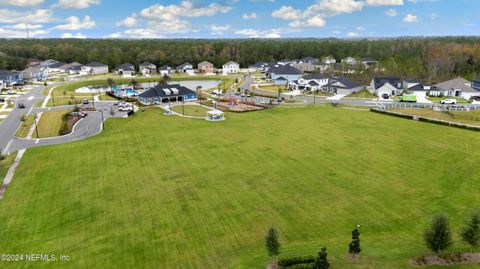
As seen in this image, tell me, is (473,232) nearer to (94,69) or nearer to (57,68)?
(94,69)

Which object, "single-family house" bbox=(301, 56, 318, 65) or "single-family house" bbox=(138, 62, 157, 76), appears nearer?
"single-family house" bbox=(138, 62, 157, 76)

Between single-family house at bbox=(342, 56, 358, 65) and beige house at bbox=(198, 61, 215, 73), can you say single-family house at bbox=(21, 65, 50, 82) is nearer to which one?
beige house at bbox=(198, 61, 215, 73)

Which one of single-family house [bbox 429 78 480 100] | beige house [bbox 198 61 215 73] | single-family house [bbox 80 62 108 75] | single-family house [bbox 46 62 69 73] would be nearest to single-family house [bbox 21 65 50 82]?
single-family house [bbox 80 62 108 75]

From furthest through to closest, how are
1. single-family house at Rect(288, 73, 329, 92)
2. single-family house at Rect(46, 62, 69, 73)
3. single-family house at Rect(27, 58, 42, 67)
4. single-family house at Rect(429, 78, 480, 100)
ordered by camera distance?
single-family house at Rect(27, 58, 42, 67)
single-family house at Rect(46, 62, 69, 73)
single-family house at Rect(288, 73, 329, 92)
single-family house at Rect(429, 78, 480, 100)

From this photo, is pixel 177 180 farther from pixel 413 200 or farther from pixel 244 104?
pixel 244 104

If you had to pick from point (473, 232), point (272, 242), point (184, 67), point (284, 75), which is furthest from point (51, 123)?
point (184, 67)

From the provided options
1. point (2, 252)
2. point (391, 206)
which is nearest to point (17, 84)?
point (2, 252)

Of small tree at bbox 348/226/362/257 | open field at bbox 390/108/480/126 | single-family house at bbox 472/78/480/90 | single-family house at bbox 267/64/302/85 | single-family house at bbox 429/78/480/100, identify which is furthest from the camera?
single-family house at bbox 267/64/302/85
